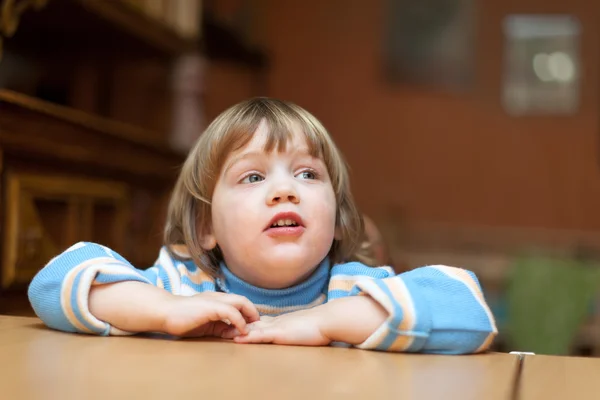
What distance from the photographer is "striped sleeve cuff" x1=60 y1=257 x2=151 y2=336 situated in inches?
31.3

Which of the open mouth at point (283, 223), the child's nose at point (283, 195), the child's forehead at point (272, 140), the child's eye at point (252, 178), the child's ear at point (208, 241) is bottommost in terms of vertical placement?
the child's ear at point (208, 241)

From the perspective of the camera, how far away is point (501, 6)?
3.93 m

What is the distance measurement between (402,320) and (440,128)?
131 inches

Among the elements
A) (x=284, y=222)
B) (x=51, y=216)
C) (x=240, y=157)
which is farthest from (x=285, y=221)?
(x=51, y=216)

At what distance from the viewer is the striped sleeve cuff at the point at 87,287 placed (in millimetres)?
794

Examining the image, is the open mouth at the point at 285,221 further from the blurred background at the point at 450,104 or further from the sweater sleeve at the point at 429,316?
the blurred background at the point at 450,104

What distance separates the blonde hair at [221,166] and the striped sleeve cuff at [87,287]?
192mm

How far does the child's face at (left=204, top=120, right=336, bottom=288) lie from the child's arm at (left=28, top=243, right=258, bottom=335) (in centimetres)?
12

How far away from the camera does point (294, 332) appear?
30.0 inches

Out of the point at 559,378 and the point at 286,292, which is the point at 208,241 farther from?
the point at 559,378

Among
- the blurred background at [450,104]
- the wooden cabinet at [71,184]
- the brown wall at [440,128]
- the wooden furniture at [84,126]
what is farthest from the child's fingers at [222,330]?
the brown wall at [440,128]

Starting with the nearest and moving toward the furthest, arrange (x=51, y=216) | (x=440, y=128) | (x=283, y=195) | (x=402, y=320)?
1. (x=402, y=320)
2. (x=283, y=195)
3. (x=51, y=216)
4. (x=440, y=128)

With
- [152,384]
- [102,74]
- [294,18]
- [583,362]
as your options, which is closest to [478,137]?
[294,18]

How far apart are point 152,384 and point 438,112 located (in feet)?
11.7
